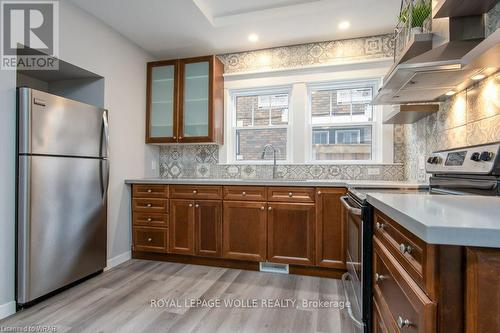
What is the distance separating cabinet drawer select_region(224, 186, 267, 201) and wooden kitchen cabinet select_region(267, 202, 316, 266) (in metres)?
0.14

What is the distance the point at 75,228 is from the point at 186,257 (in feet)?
3.75

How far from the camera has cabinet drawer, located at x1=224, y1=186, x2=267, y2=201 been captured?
274cm

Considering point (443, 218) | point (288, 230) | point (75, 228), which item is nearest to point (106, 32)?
point (75, 228)

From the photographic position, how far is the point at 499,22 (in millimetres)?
1314

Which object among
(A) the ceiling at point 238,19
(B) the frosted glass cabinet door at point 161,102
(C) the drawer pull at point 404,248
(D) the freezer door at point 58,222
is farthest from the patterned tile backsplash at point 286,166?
(C) the drawer pull at point 404,248

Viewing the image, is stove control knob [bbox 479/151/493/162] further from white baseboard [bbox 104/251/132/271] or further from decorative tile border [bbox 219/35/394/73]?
white baseboard [bbox 104/251/132/271]

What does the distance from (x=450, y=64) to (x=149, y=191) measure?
2.88 m

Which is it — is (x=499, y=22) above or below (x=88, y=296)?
above

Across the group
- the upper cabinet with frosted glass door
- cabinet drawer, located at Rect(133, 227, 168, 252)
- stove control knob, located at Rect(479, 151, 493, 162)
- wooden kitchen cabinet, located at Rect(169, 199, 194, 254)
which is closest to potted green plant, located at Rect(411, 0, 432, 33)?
stove control knob, located at Rect(479, 151, 493, 162)

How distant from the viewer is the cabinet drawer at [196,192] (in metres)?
2.87

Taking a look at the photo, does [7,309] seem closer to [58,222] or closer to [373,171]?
[58,222]

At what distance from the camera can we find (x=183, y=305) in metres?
2.07

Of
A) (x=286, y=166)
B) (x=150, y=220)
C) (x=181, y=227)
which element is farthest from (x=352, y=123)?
(x=150, y=220)

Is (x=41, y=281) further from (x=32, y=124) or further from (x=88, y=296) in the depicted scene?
(x=32, y=124)
